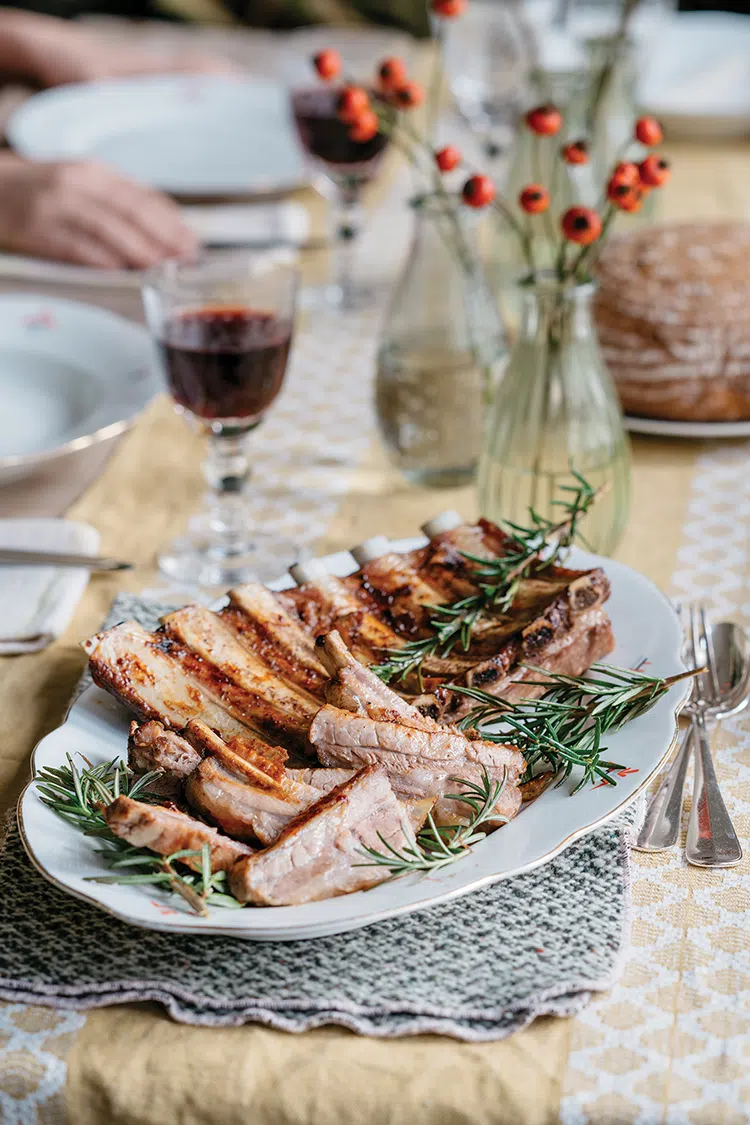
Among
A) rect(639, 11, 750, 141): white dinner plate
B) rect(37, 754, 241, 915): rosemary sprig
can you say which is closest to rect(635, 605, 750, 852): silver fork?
rect(37, 754, 241, 915): rosemary sprig

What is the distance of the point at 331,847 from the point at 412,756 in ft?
0.34

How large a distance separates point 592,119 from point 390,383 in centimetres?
58

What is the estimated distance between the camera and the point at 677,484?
63.7 inches

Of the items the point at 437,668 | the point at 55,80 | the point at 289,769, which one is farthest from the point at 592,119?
the point at 55,80

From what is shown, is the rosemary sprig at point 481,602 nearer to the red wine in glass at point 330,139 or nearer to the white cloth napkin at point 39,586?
the white cloth napkin at point 39,586

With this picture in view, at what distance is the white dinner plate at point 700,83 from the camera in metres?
2.78

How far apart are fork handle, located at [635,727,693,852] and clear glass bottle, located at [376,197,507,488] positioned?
0.60 m

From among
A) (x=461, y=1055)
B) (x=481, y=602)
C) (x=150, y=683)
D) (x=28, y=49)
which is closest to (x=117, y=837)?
(x=150, y=683)

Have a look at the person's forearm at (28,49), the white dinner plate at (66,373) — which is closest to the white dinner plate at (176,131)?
the person's forearm at (28,49)

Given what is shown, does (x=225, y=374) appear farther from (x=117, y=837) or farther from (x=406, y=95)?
(x=117, y=837)

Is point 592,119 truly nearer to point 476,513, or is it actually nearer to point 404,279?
point 404,279

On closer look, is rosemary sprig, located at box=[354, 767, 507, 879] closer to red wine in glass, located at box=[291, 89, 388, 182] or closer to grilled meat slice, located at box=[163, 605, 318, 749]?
grilled meat slice, located at box=[163, 605, 318, 749]

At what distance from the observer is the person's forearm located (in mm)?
2871

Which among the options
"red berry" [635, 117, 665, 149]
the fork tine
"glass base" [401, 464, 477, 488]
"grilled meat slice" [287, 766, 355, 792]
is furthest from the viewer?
"glass base" [401, 464, 477, 488]
